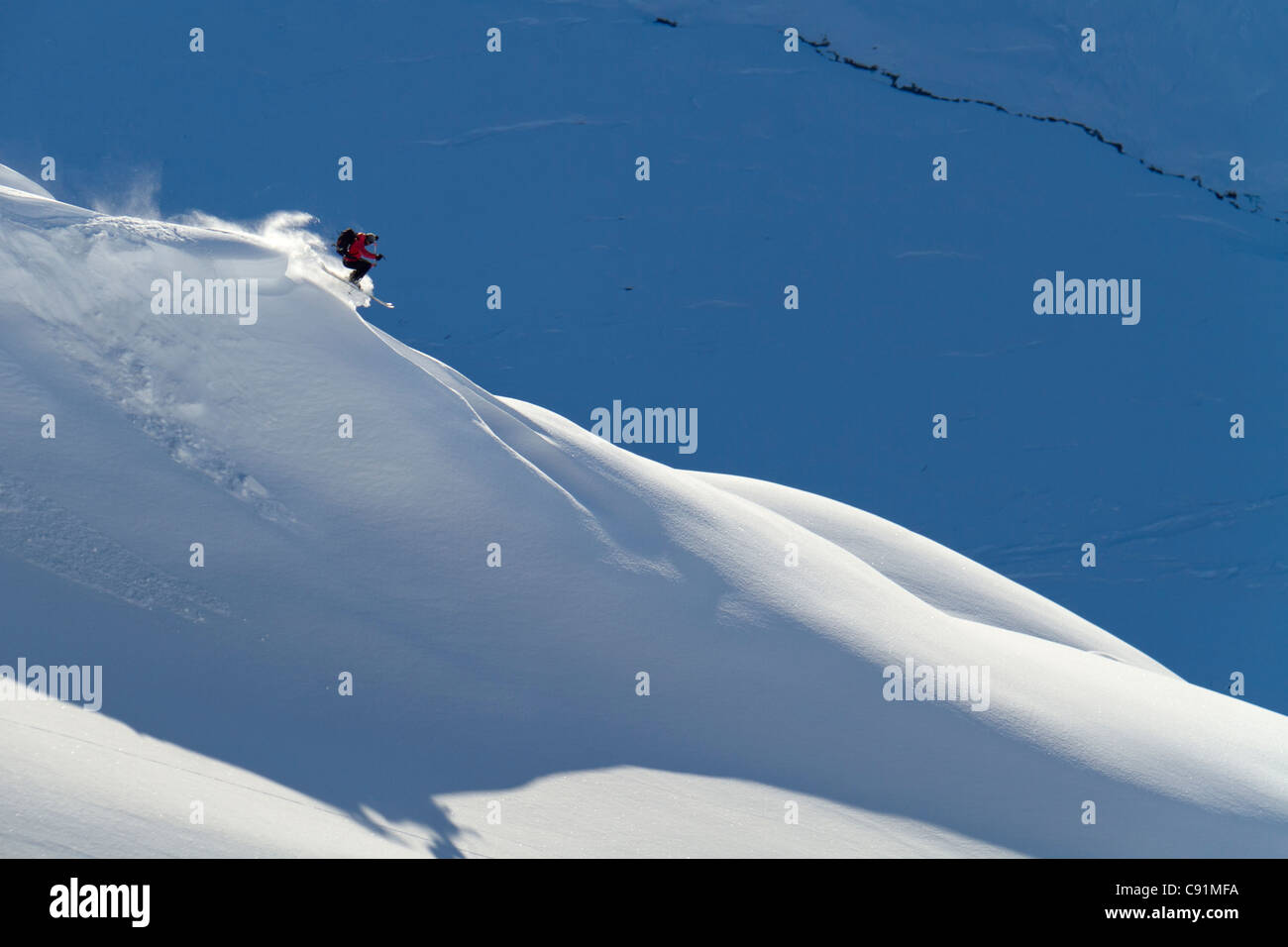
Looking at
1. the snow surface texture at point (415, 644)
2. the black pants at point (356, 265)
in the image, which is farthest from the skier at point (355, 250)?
the snow surface texture at point (415, 644)

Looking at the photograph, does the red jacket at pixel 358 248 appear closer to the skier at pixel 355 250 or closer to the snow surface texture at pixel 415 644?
the skier at pixel 355 250

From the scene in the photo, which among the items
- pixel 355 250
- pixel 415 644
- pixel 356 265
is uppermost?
pixel 355 250

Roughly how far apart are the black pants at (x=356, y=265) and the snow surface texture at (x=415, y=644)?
33 cm

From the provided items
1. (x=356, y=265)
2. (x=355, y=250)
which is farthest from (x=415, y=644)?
(x=355, y=250)

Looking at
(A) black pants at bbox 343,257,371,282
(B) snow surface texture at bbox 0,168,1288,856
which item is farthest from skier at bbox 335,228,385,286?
(B) snow surface texture at bbox 0,168,1288,856

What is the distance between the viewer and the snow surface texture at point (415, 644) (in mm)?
5359

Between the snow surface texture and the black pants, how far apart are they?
329 mm

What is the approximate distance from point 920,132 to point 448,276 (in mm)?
10059

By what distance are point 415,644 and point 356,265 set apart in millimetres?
3655

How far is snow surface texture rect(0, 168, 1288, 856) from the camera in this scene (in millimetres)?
5359

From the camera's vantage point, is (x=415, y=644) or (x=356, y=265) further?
(x=356, y=265)

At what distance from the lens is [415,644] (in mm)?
6336

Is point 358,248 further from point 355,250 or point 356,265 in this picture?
point 356,265
